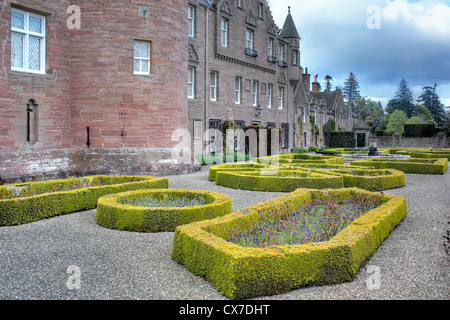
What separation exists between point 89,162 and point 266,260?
1109 cm

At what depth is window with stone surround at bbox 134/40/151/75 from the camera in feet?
46.7

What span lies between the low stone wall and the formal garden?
3.25m

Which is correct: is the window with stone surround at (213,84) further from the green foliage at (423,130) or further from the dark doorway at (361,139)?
the green foliage at (423,130)

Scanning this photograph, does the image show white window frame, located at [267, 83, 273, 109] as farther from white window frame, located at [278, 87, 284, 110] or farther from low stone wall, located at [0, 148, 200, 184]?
low stone wall, located at [0, 148, 200, 184]

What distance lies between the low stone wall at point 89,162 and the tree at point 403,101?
284 ft

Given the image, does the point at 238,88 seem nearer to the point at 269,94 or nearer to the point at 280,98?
the point at 269,94

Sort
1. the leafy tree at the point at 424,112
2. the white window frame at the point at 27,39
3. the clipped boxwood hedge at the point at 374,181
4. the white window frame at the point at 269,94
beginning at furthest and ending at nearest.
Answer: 1. the leafy tree at the point at 424,112
2. the white window frame at the point at 269,94
3. the white window frame at the point at 27,39
4. the clipped boxwood hedge at the point at 374,181

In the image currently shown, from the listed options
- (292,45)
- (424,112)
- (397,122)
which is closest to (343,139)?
(292,45)

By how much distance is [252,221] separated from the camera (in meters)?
6.23

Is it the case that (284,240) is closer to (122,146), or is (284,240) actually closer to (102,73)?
(122,146)

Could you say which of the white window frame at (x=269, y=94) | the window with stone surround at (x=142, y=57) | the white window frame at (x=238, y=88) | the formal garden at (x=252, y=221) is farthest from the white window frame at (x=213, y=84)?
the formal garden at (x=252, y=221)

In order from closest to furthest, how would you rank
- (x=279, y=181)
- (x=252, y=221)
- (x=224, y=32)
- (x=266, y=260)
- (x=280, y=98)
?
(x=266, y=260) → (x=252, y=221) → (x=279, y=181) → (x=224, y=32) → (x=280, y=98)

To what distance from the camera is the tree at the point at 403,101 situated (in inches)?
3423
